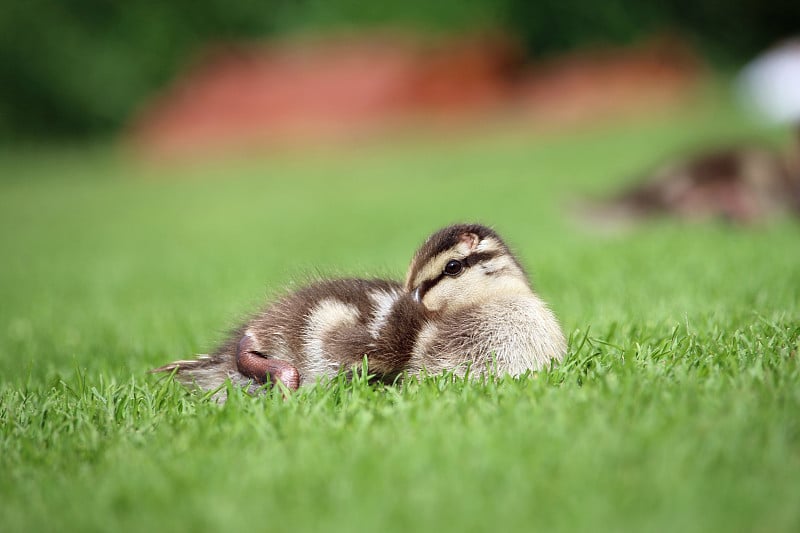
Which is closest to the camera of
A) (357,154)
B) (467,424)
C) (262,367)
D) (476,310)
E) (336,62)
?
(467,424)

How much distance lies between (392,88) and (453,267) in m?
16.6

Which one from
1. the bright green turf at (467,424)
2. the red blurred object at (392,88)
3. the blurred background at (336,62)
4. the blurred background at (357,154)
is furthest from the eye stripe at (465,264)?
the red blurred object at (392,88)

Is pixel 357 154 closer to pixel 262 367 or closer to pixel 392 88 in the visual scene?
pixel 392 88

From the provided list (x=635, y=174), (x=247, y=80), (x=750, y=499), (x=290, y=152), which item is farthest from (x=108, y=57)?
(x=750, y=499)

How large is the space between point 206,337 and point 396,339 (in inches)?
68.7

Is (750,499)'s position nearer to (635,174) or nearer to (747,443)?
(747,443)

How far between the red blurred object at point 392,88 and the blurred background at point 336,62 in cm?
3

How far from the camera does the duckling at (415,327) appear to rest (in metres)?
3.02

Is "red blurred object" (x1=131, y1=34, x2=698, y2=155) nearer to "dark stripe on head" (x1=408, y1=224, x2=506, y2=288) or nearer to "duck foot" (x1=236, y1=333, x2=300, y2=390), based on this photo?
"dark stripe on head" (x1=408, y1=224, x2=506, y2=288)

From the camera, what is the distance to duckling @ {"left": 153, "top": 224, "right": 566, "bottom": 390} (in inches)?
119

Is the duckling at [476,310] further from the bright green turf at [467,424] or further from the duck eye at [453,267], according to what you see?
the bright green turf at [467,424]

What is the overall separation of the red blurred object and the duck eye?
15740 mm

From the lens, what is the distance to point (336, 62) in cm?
1959

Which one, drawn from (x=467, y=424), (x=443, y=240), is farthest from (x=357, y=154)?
(x=467, y=424)
